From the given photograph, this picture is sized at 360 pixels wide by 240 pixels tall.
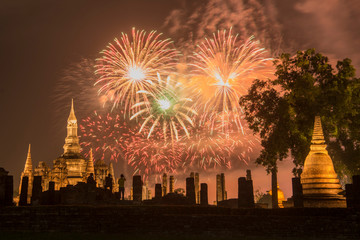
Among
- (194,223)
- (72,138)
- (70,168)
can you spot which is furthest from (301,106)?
(72,138)

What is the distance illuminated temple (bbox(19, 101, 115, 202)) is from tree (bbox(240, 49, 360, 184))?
24.9 m

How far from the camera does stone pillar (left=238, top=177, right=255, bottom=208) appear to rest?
16.6 meters

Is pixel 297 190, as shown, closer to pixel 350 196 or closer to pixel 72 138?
pixel 350 196

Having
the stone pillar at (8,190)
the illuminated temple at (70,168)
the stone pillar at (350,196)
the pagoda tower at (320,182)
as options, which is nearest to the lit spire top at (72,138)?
the illuminated temple at (70,168)

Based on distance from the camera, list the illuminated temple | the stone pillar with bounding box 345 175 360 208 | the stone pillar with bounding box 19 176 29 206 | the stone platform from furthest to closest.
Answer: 1. the illuminated temple
2. the stone pillar with bounding box 19 176 29 206
3. the stone pillar with bounding box 345 175 360 208
4. the stone platform

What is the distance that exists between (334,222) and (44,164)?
46064mm

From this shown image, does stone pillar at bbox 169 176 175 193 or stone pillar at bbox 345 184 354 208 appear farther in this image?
stone pillar at bbox 169 176 175 193

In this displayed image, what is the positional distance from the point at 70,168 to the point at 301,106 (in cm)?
5262

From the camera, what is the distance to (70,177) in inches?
2640

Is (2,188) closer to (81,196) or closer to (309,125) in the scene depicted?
(81,196)

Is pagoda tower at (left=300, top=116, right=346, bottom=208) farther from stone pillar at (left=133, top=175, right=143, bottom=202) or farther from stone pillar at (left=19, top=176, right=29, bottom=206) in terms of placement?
stone pillar at (left=19, top=176, right=29, bottom=206)

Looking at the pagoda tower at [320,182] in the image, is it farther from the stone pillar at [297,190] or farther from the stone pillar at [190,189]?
the stone pillar at [190,189]

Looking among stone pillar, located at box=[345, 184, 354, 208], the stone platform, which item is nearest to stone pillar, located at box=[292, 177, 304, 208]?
stone pillar, located at box=[345, 184, 354, 208]

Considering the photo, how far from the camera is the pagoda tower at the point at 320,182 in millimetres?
18188
